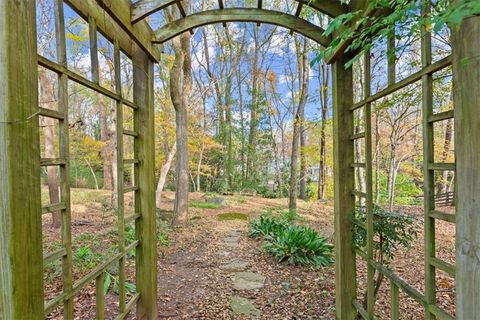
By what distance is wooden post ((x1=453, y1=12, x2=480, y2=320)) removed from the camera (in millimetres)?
893

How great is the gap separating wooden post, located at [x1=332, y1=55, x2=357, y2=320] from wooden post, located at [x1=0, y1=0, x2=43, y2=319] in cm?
206

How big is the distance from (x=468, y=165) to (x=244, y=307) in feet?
8.96

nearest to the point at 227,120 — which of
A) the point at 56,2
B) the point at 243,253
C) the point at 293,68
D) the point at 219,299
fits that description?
the point at 293,68

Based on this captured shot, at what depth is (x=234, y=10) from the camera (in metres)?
2.48

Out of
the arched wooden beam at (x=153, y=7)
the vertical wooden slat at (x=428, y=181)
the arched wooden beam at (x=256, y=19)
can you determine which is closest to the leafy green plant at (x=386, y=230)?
the vertical wooden slat at (x=428, y=181)

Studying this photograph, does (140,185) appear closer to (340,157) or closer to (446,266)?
(340,157)

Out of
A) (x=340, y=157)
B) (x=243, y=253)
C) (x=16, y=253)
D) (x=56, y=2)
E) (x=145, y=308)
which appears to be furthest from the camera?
(x=243, y=253)

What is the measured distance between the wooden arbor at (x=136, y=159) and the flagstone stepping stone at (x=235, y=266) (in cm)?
188

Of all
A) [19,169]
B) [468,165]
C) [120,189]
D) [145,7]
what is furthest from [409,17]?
[120,189]

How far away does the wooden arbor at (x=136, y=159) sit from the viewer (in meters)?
0.93

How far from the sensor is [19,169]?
3.29 feet

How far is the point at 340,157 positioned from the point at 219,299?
206 cm

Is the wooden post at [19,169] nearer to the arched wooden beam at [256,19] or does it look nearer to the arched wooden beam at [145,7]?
the arched wooden beam at [145,7]

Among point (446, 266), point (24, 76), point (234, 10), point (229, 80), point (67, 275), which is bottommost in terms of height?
point (67, 275)
